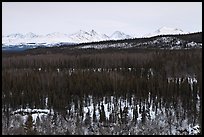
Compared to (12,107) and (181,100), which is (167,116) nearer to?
(181,100)

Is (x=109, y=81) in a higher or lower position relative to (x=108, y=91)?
higher

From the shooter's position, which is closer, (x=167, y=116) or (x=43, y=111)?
(x=167, y=116)

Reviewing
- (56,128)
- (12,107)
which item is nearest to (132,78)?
(12,107)

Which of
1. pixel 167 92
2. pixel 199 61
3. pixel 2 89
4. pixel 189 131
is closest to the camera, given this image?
pixel 189 131

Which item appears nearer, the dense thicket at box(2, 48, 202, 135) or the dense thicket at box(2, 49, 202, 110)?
the dense thicket at box(2, 48, 202, 135)

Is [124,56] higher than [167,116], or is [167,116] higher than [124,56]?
[124,56]

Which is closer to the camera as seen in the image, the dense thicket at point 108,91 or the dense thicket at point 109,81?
the dense thicket at point 108,91

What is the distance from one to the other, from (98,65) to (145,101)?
70.8ft

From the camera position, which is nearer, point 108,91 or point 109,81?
point 108,91

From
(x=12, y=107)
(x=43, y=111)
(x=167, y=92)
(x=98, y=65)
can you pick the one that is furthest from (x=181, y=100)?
(x=98, y=65)

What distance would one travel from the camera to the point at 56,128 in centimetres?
2131

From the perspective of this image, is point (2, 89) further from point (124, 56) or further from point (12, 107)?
point (124, 56)

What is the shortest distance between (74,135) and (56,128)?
83.9 inches

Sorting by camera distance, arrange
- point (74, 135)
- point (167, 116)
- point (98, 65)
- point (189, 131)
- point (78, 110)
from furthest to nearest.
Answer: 1. point (98, 65)
2. point (78, 110)
3. point (167, 116)
4. point (189, 131)
5. point (74, 135)
